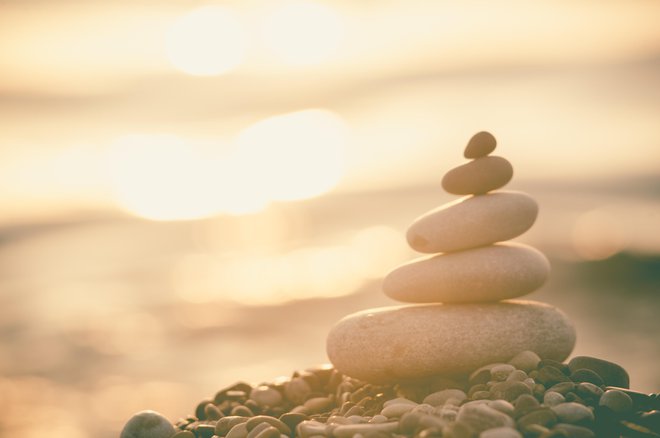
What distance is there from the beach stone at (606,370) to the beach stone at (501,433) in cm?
170

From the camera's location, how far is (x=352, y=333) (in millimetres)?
6266

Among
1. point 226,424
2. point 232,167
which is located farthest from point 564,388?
point 232,167

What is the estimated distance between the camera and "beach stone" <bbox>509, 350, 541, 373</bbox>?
586cm

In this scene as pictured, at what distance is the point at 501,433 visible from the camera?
4273 mm

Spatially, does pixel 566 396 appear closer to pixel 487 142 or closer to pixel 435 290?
pixel 435 290

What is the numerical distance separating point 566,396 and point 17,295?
17.6 meters

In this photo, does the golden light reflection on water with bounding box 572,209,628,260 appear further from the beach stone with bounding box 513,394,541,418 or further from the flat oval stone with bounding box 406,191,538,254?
the beach stone with bounding box 513,394,541,418

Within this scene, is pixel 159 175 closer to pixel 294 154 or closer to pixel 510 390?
pixel 294 154

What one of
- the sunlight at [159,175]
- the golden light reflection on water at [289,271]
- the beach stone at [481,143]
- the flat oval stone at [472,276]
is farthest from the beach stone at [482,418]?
the sunlight at [159,175]

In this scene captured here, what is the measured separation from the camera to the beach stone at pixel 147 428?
5777 millimetres

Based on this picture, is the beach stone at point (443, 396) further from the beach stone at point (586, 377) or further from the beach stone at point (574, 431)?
the beach stone at point (574, 431)

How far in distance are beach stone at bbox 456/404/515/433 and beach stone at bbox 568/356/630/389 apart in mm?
1520

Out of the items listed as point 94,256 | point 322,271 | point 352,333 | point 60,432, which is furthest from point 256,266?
point 352,333

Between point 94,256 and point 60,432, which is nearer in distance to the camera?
point 60,432
